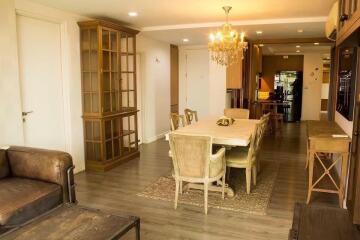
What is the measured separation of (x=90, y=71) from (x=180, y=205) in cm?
259

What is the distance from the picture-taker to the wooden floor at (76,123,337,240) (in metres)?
3.00

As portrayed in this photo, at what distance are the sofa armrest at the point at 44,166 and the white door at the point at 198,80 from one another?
5.77 m

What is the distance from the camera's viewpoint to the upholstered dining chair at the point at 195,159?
327 cm

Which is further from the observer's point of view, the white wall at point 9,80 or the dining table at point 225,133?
the dining table at point 225,133

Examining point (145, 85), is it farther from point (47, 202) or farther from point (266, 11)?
point (47, 202)

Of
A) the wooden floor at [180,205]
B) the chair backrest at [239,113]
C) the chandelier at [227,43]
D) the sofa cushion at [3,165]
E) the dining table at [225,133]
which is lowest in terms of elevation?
the wooden floor at [180,205]

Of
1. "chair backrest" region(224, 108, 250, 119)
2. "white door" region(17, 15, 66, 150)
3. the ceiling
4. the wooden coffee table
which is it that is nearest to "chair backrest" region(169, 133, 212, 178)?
the wooden coffee table

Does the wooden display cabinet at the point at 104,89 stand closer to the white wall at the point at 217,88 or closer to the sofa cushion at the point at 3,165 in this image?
the sofa cushion at the point at 3,165

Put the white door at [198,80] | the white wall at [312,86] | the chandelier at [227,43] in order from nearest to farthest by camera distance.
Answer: the chandelier at [227,43]
the white door at [198,80]
the white wall at [312,86]

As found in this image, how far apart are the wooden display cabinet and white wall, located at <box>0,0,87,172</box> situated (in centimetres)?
13

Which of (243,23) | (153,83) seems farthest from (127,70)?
(243,23)

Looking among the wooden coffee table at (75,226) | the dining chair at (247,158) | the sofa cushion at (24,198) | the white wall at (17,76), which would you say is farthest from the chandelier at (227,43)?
the wooden coffee table at (75,226)

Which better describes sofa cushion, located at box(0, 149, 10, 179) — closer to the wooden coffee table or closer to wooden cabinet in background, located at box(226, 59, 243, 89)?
the wooden coffee table

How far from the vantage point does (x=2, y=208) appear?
2.47 meters
